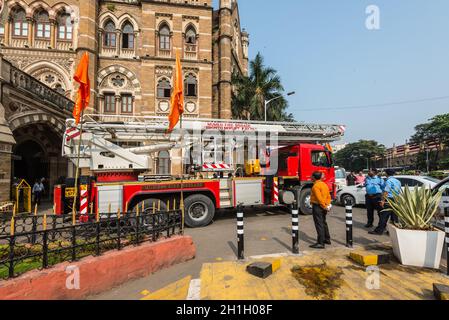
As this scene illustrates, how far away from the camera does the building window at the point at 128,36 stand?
19047 mm

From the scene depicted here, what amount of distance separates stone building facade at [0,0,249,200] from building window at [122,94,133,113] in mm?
80

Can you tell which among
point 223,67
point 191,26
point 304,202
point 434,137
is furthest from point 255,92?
point 434,137

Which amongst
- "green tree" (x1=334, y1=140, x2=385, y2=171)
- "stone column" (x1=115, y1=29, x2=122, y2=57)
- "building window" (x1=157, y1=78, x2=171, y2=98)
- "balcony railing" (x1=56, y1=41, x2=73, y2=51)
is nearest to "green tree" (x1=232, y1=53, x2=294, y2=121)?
"building window" (x1=157, y1=78, x2=171, y2=98)

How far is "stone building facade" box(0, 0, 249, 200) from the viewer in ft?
56.0

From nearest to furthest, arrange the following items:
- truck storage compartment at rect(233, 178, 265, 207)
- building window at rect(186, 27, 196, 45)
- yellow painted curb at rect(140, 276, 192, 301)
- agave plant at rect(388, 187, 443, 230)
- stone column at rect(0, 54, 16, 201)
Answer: yellow painted curb at rect(140, 276, 192, 301) < agave plant at rect(388, 187, 443, 230) < truck storage compartment at rect(233, 178, 265, 207) < stone column at rect(0, 54, 16, 201) < building window at rect(186, 27, 196, 45)

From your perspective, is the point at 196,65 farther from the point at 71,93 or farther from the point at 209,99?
the point at 71,93

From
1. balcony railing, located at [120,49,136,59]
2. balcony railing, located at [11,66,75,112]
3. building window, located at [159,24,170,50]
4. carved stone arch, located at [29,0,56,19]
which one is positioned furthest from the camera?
building window, located at [159,24,170,50]

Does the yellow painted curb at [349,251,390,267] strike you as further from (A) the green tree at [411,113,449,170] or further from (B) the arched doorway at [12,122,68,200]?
(A) the green tree at [411,113,449,170]

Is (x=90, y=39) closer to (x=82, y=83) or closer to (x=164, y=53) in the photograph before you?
(x=164, y=53)

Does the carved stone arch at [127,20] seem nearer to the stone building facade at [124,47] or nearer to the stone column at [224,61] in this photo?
the stone building facade at [124,47]

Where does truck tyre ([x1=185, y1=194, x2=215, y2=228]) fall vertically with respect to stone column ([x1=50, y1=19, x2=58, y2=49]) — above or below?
below

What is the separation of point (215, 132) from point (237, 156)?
1.61 meters

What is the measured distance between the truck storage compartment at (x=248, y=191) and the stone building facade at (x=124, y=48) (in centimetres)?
1146
